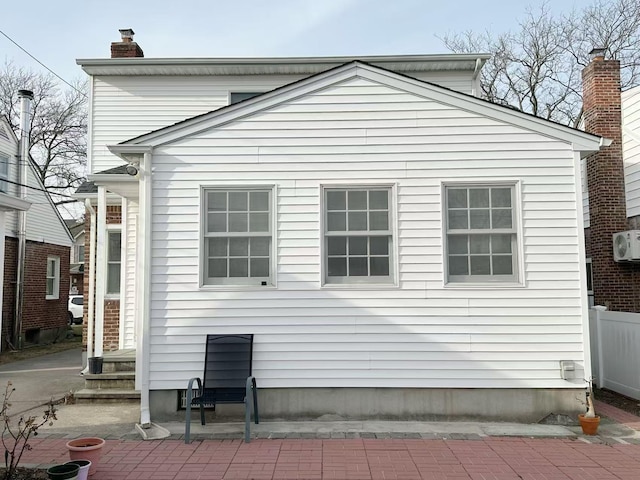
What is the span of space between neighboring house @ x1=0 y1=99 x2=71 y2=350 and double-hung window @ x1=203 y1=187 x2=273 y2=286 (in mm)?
8830

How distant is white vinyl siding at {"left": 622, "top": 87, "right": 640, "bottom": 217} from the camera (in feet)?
31.0

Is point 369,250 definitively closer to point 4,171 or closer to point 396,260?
point 396,260

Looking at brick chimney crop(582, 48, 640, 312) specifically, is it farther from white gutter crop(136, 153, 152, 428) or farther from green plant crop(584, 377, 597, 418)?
white gutter crop(136, 153, 152, 428)

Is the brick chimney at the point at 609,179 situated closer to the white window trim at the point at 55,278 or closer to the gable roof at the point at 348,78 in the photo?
the gable roof at the point at 348,78

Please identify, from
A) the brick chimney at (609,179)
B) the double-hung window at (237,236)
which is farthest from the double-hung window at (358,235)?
the brick chimney at (609,179)

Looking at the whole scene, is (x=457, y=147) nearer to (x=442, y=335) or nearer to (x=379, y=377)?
(x=442, y=335)

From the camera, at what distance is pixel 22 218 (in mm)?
15016

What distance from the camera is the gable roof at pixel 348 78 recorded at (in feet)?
20.7

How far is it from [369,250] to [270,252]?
130cm

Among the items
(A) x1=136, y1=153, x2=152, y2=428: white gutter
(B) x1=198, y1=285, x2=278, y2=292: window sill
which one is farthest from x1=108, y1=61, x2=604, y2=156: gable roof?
(B) x1=198, y1=285, x2=278, y2=292: window sill

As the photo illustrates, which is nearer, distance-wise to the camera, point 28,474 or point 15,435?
point 28,474

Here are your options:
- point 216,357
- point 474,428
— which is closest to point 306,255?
point 216,357

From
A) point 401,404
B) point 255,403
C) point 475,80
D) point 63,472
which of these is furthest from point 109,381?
point 475,80

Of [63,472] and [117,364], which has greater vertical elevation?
[117,364]
